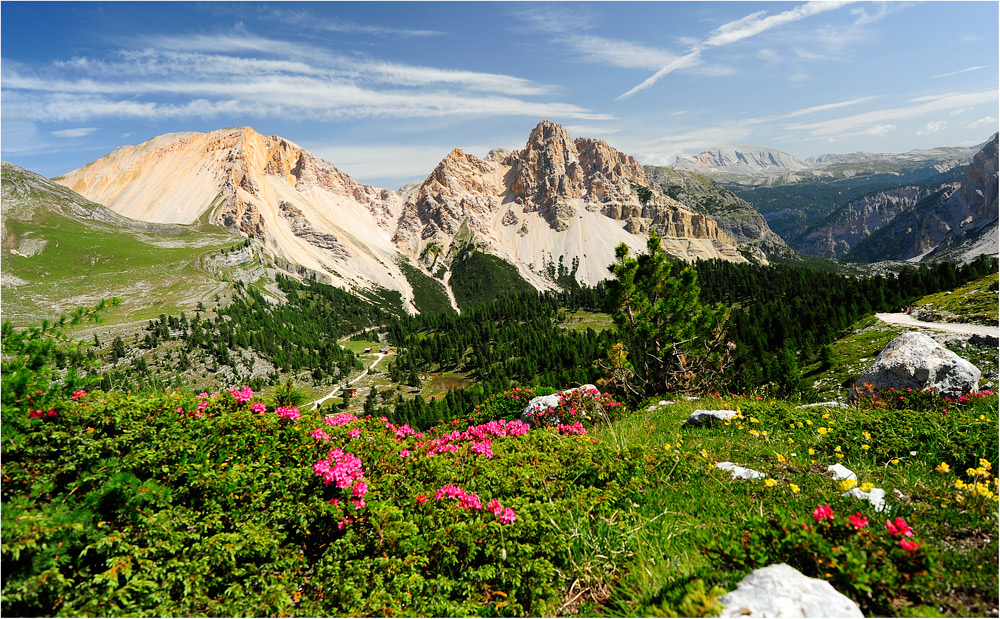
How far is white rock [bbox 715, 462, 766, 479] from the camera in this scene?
23.6 feet

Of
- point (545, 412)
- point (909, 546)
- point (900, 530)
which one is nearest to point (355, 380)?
point (545, 412)

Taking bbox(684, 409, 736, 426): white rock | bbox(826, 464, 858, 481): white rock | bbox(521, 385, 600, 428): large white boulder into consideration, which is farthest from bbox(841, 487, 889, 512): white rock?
bbox(521, 385, 600, 428): large white boulder

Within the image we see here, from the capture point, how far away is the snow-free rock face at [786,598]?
3.47 meters

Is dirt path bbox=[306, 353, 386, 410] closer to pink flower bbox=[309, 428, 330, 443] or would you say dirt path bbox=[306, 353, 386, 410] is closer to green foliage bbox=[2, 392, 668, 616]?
pink flower bbox=[309, 428, 330, 443]

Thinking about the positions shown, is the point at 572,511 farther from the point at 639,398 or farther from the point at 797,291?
the point at 797,291

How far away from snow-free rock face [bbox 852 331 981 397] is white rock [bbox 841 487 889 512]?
→ 29.3 ft

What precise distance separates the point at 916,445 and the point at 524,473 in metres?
7.48

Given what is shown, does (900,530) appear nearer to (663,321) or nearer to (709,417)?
(709,417)

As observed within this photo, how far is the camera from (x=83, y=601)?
4.21m

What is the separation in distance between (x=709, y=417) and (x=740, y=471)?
375 centimetres

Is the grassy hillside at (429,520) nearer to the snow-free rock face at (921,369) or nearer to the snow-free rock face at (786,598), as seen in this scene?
the snow-free rock face at (786,598)

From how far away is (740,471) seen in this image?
745 cm

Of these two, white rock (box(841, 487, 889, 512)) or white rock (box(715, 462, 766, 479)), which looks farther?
white rock (box(715, 462, 766, 479))

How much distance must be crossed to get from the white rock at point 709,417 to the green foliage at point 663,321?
29.4ft
